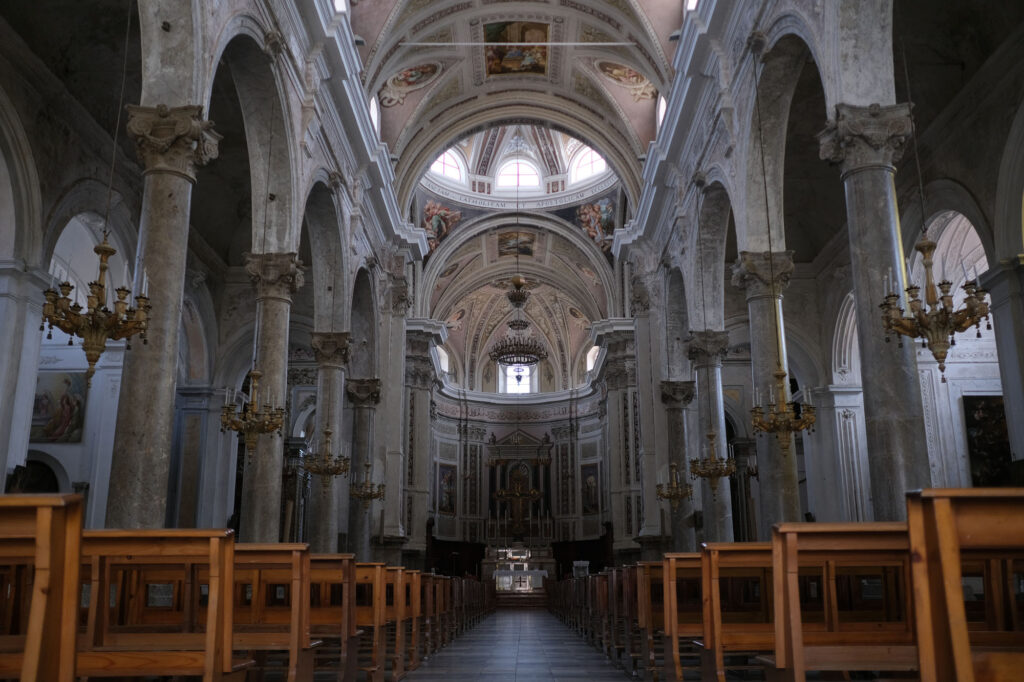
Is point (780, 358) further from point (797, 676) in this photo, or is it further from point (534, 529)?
point (534, 529)

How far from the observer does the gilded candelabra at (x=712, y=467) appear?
43.4 ft

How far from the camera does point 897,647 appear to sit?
3613mm

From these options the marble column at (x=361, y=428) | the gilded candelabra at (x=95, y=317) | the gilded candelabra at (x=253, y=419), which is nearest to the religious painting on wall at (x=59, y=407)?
the marble column at (x=361, y=428)

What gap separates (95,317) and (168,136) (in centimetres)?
206

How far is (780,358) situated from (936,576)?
27.3 feet

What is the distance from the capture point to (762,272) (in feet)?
36.9

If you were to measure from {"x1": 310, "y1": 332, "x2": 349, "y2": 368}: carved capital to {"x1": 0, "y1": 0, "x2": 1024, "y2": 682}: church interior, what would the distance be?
2.6 inches

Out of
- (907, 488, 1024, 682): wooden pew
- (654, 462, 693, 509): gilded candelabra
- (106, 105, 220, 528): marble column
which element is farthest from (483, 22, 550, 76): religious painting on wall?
(907, 488, 1024, 682): wooden pew

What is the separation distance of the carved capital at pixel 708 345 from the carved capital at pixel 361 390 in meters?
6.79

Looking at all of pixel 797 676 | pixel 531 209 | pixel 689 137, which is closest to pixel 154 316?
pixel 797 676

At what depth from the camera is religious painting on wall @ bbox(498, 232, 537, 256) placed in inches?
1195

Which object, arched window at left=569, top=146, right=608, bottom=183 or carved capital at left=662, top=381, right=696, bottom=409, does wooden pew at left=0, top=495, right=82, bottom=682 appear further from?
arched window at left=569, top=146, right=608, bottom=183

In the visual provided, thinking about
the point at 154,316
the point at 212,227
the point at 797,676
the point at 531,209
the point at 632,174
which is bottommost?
the point at 797,676

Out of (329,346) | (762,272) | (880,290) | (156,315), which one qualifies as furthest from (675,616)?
(329,346)
